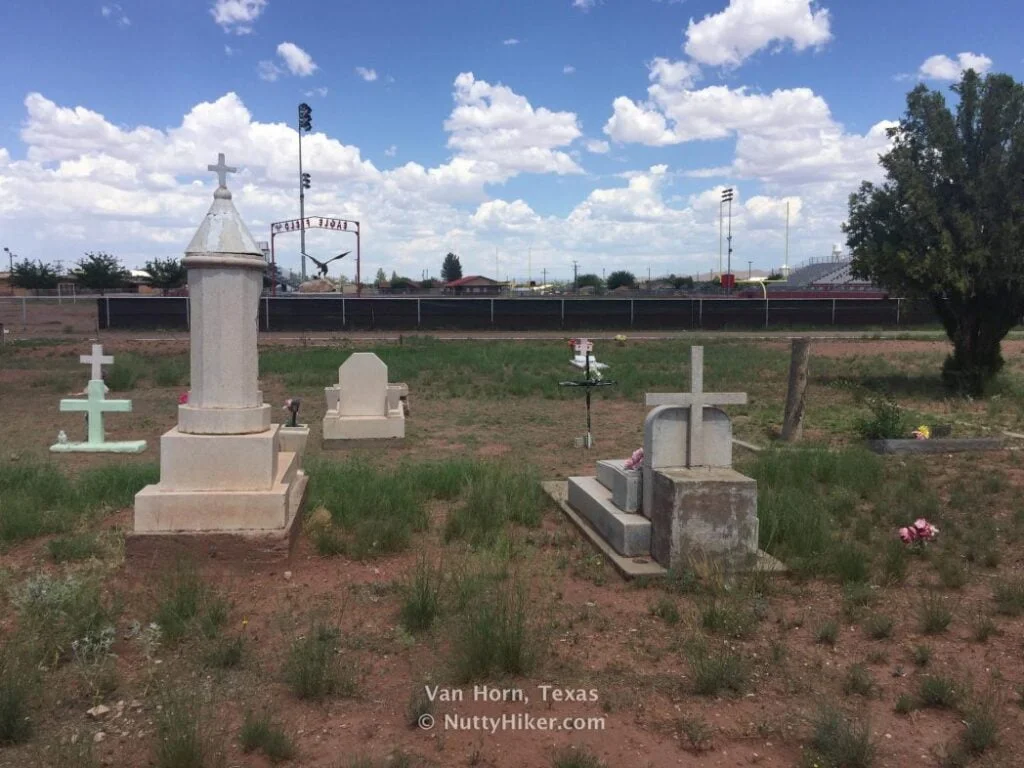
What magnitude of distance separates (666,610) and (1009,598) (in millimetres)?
2097

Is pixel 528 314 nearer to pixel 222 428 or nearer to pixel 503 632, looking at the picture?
pixel 222 428

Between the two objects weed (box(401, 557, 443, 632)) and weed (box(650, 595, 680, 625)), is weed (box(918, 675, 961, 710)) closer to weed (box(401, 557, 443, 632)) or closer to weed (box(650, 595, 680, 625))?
weed (box(650, 595, 680, 625))

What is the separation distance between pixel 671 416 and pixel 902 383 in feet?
47.5

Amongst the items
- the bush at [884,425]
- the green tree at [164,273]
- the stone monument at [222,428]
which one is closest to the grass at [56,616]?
the stone monument at [222,428]

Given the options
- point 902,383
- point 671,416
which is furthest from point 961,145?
point 671,416

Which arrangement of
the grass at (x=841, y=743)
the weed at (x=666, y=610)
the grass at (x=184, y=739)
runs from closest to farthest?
the grass at (x=184, y=739), the grass at (x=841, y=743), the weed at (x=666, y=610)

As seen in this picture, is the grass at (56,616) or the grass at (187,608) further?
the grass at (187,608)

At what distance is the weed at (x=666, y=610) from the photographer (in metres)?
4.75

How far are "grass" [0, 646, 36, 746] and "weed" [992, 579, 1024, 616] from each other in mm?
5132

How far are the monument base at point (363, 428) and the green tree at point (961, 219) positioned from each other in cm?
1003

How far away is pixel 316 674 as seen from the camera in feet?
12.7

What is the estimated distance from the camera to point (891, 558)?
5.61 meters

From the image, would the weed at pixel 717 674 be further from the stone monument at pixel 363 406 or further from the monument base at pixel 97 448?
the monument base at pixel 97 448

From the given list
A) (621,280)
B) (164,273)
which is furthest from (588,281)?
(164,273)
